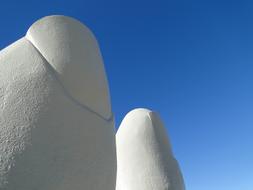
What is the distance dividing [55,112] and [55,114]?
0.06 feet

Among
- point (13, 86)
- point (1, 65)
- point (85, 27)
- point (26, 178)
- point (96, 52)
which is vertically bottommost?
point (26, 178)

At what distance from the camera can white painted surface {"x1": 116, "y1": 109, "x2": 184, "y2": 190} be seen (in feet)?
19.4

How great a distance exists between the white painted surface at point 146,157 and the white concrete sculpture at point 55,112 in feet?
9.37

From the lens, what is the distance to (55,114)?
113 inches

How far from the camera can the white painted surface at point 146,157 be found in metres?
5.92

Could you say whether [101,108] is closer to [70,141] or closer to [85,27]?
[70,141]

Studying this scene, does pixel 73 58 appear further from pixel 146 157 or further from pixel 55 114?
pixel 146 157

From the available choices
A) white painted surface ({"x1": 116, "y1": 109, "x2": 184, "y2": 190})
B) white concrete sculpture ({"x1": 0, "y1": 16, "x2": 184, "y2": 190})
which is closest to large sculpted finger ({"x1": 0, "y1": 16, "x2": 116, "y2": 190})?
white concrete sculpture ({"x1": 0, "y1": 16, "x2": 184, "y2": 190})

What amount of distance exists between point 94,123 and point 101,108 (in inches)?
8.5

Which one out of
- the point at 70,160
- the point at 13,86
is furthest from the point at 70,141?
the point at 13,86

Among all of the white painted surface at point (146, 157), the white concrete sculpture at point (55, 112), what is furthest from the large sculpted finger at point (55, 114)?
the white painted surface at point (146, 157)

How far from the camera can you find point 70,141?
2.87 meters

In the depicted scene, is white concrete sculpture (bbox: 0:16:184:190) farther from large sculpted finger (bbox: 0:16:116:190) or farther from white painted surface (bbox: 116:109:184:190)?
white painted surface (bbox: 116:109:184:190)

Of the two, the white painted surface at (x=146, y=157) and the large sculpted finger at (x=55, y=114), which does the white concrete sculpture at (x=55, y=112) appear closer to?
the large sculpted finger at (x=55, y=114)
